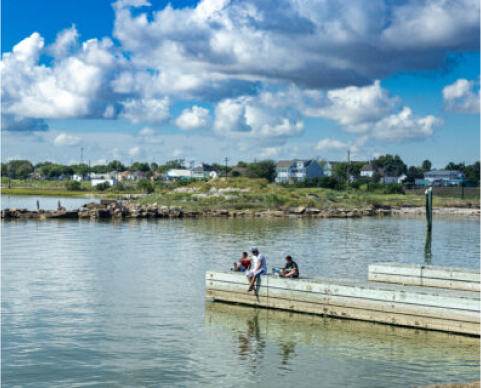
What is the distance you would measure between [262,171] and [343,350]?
16449cm

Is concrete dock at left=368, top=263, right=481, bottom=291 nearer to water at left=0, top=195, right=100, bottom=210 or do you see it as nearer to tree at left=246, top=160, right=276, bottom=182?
water at left=0, top=195, right=100, bottom=210

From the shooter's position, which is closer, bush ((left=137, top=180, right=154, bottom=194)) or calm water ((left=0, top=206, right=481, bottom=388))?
calm water ((left=0, top=206, right=481, bottom=388))

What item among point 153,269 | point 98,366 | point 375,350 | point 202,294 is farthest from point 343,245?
point 98,366

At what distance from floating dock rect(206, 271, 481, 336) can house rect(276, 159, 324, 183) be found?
6552 inches

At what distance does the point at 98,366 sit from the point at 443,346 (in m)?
10.7

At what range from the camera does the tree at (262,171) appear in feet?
595

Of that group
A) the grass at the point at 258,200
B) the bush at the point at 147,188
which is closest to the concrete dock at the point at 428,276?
the grass at the point at 258,200

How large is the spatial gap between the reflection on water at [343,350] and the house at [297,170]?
169 m

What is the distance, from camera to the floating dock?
61.2 ft

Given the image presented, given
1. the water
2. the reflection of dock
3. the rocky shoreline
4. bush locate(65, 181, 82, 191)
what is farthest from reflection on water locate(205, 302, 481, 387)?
bush locate(65, 181, 82, 191)

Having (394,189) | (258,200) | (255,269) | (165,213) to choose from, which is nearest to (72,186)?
(258,200)

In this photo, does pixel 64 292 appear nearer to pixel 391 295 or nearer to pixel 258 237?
pixel 391 295

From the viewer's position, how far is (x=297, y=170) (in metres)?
193

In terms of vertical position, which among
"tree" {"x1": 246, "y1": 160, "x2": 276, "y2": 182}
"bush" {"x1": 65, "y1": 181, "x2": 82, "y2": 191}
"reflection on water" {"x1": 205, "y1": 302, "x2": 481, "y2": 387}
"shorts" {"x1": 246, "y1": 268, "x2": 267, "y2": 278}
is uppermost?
"tree" {"x1": 246, "y1": 160, "x2": 276, "y2": 182}
